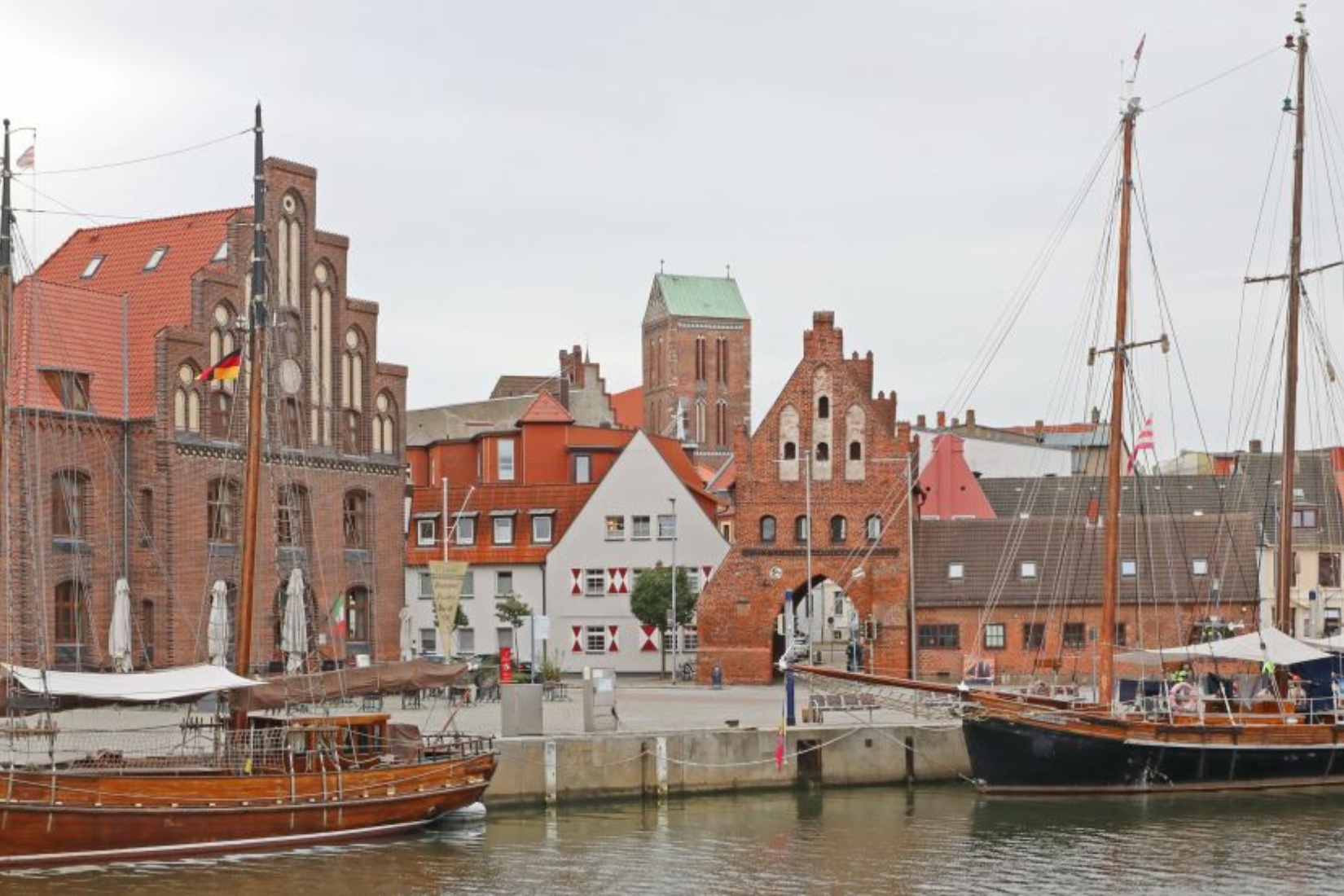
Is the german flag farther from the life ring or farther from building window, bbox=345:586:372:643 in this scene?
the life ring

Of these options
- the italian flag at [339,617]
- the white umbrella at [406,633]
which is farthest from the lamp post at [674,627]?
the italian flag at [339,617]

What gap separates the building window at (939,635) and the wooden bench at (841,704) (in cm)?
1620

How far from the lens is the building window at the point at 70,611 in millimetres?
Answer: 58719

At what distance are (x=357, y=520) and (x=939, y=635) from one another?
66.4 ft

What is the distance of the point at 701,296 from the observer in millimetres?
195500

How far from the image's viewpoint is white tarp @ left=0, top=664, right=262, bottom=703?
38.8 m

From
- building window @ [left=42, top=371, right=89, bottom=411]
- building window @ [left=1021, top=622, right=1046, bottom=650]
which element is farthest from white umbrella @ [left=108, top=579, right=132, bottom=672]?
building window @ [left=1021, top=622, right=1046, bottom=650]

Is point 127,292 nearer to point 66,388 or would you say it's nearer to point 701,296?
point 66,388

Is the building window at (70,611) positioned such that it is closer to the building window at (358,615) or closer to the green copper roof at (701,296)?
the building window at (358,615)

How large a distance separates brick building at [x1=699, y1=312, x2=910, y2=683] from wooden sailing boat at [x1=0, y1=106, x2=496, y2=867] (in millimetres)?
28086

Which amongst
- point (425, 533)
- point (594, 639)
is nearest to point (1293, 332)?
→ point (594, 639)

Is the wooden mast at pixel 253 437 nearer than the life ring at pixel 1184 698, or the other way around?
the wooden mast at pixel 253 437

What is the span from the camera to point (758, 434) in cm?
7394

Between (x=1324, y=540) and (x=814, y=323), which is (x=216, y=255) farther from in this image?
(x=1324, y=540)
